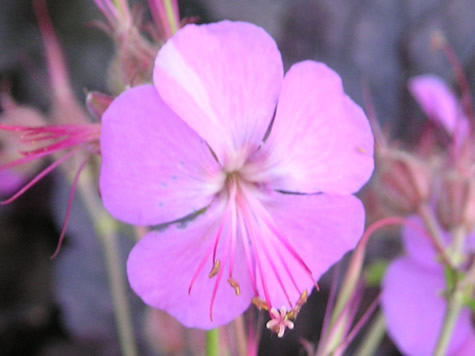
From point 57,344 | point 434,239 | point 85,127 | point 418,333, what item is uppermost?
point 85,127

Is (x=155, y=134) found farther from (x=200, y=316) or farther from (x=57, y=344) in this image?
(x=57, y=344)

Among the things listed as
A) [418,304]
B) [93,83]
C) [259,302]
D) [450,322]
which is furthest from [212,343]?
[93,83]

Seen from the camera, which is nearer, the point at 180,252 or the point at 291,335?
the point at 180,252

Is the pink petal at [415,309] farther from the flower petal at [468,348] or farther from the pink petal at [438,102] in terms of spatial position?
the pink petal at [438,102]

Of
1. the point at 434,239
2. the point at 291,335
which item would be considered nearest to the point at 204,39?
the point at 434,239

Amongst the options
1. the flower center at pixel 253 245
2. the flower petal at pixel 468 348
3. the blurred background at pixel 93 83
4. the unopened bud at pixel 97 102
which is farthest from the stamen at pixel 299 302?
the blurred background at pixel 93 83

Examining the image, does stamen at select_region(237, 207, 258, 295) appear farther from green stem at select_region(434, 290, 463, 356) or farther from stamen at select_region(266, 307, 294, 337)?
green stem at select_region(434, 290, 463, 356)

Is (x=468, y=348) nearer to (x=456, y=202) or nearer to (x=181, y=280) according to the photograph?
(x=456, y=202)
